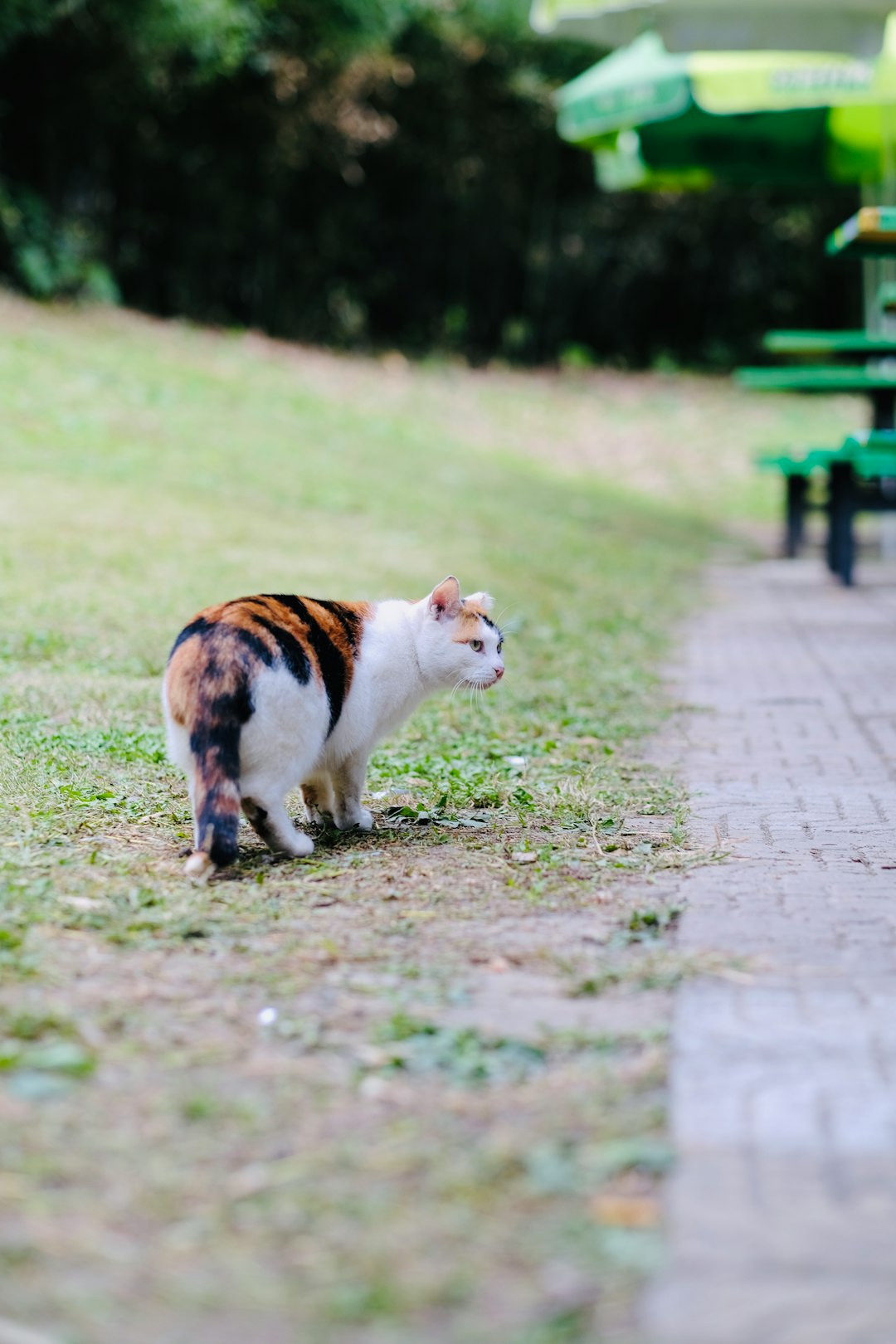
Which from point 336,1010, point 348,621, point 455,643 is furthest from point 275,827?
point 336,1010

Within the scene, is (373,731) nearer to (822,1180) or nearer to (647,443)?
(822,1180)

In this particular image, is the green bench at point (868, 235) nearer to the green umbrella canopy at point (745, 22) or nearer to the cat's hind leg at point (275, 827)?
the green umbrella canopy at point (745, 22)

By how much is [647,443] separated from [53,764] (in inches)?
562

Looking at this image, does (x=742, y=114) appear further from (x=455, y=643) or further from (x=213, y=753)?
(x=213, y=753)

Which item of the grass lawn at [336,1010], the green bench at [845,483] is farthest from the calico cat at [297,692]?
the green bench at [845,483]

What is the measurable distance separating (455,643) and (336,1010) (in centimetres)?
167

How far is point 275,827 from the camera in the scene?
391 cm

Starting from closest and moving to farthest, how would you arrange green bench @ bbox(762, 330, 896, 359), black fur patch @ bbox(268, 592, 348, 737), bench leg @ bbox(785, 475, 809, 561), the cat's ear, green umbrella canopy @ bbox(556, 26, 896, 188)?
black fur patch @ bbox(268, 592, 348, 737), the cat's ear, green bench @ bbox(762, 330, 896, 359), green umbrella canopy @ bbox(556, 26, 896, 188), bench leg @ bbox(785, 475, 809, 561)

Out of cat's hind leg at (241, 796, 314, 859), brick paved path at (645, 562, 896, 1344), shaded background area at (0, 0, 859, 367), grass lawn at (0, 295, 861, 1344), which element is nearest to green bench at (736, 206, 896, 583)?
grass lawn at (0, 295, 861, 1344)

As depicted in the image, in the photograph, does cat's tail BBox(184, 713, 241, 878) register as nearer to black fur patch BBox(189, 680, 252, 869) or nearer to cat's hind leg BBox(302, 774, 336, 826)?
black fur patch BBox(189, 680, 252, 869)

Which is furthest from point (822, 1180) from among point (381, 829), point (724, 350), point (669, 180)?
point (724, 350)

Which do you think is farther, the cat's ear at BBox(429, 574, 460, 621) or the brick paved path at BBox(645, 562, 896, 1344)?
the cat's ear at BBox(429, 574, 460, 621)

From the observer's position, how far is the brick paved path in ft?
6.61

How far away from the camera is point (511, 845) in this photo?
4.12 meters
